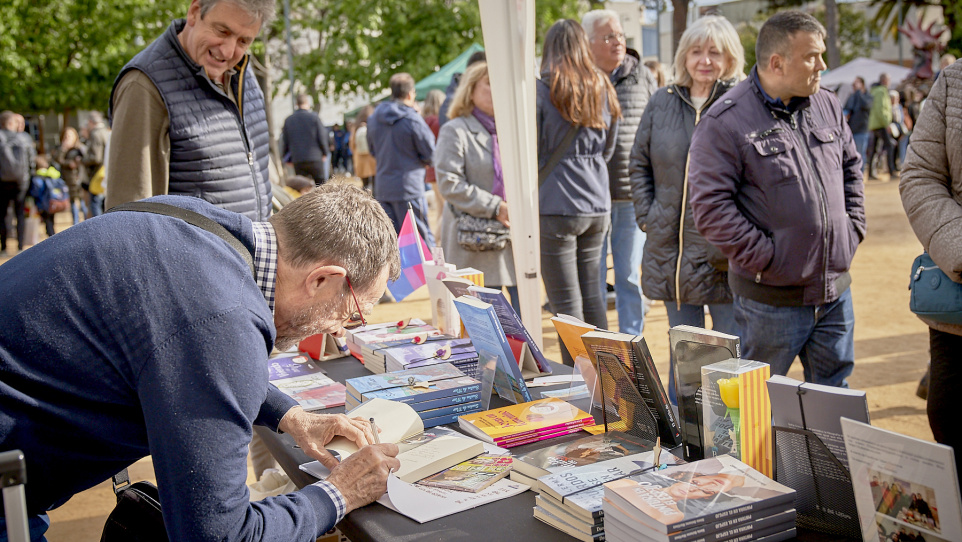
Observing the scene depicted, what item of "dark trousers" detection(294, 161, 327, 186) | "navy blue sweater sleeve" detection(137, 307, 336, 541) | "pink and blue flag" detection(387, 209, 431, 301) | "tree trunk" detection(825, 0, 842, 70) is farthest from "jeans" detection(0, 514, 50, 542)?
"tree trunk" detection(825, 0, 842, 70)

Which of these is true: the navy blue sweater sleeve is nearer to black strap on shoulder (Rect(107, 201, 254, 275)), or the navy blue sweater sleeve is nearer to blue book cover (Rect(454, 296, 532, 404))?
black strap on shoulder (Rect(107, 201, 254, 275))

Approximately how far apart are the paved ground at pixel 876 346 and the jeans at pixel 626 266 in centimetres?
32

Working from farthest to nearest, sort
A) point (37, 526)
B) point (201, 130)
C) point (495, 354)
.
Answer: point (201, 130) → point (495, 354) → point (37, 526)

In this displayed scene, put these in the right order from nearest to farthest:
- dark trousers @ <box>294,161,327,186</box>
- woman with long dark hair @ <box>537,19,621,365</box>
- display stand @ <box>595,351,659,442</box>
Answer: display stand @ <box>595,351,659,442</box>
woman with long dark hair @ <box>537,19,621,365</box>
dark trousers @ <box>294,161,327,186</box>

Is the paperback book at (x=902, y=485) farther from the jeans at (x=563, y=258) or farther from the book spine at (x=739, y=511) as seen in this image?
the jeans at (x=563, y=258)

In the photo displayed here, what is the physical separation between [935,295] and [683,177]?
4.68 feet

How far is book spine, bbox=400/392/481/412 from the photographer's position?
1984mm

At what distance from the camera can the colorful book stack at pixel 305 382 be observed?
2225mm

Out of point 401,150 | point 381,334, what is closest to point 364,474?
point 381,334

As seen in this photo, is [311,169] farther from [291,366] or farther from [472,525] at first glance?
[472,525]

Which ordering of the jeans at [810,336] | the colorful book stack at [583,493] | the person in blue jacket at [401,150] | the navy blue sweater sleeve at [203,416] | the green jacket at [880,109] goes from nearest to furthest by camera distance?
the navy blue sweater sleeve at [203,416], the colorful book stack at [583,493], the jeans at [810,336], the person in blue jacket at [401,150], the green jacket at [880,109]

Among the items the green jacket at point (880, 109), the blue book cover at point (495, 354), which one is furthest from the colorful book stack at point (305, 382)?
the green jacket at point (880, 109)

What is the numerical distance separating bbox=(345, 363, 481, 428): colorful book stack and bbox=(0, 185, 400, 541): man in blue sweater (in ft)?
1.89

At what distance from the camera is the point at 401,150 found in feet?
21.8
